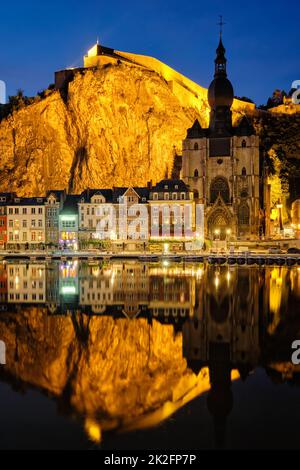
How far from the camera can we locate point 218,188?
229 feet

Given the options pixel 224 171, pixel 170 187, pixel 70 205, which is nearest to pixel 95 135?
pixel 70 205

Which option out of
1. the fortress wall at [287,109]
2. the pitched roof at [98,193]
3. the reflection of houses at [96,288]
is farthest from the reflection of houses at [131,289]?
the fortress wall at [287,109]

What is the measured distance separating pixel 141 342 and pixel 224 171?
55000 mm

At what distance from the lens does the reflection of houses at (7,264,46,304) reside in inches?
1053

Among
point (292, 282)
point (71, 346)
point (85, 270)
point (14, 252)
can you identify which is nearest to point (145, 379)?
point (71, 346)

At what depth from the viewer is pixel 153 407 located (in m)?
11.3

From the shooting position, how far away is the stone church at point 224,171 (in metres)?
67.6

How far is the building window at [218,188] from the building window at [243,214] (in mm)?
2805

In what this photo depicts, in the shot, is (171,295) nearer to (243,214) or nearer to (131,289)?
(131,289)

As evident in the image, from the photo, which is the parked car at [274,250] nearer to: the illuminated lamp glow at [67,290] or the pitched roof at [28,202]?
the pitched roof at [28,202]

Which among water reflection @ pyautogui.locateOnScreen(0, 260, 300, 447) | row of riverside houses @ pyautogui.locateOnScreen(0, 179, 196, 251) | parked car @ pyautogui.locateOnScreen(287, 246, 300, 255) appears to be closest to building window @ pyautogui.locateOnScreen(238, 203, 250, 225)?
row of riverside houses @ pyautogui.locateOnScreen(0, 179, 196, 251)

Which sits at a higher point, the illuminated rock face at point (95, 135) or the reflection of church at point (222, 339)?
the illuminated rock face at point (95, 135)

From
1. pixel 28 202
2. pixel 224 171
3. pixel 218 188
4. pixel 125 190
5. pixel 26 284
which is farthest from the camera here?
pixel 218 188

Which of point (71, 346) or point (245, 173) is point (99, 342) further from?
point (245, 173)
